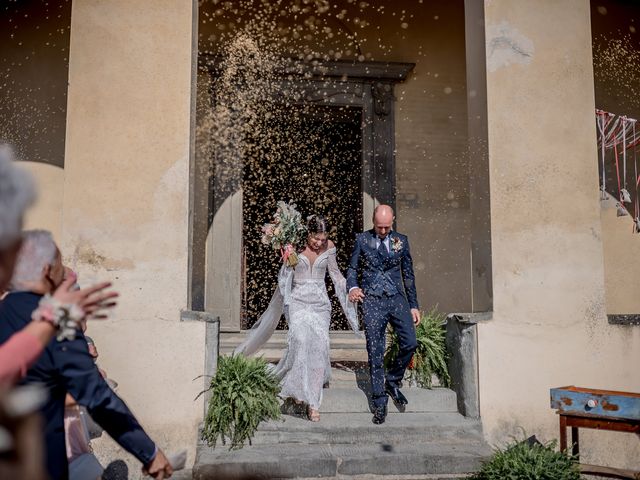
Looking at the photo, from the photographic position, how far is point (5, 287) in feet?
5.95

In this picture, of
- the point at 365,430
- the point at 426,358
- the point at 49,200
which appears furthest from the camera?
A: the point at 49,200

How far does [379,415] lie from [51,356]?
13.4ft

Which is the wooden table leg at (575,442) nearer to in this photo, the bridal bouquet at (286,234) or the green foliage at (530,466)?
the green foliage at (530,466)

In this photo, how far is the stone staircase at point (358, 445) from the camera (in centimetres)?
527

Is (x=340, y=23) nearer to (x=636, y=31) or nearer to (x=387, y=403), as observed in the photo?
(x=636, y=31)

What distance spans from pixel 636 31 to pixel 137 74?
7.52m

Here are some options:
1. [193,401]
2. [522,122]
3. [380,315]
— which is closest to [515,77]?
[522,122]

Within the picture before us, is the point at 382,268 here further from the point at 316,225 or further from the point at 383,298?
the point at 316,225

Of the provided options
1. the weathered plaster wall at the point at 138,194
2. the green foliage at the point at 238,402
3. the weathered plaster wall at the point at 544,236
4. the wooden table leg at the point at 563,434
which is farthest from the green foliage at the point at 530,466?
the weathered plaster wall at the point at 138,194

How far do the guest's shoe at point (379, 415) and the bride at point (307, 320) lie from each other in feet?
1.77

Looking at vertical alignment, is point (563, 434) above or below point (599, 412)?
below

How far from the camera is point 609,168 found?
9.23 metres

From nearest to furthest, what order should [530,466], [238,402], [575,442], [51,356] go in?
[51,356], [530,466], [575,442], [238,402]

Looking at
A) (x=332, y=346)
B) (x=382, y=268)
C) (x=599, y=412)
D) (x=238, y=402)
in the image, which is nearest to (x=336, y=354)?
(x=332, y=346)
